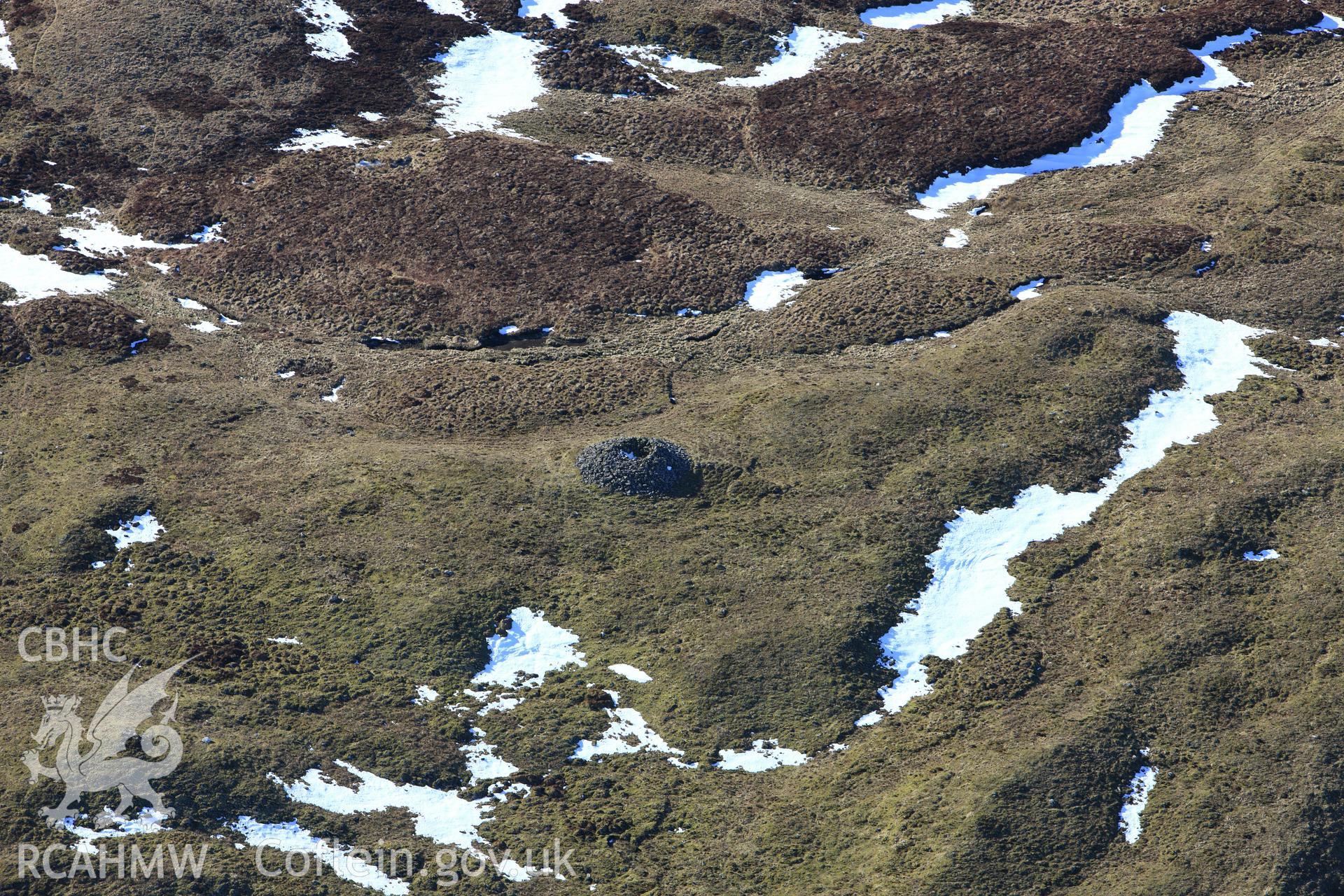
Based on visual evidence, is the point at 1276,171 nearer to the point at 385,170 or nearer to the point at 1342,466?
the point at 1342,466

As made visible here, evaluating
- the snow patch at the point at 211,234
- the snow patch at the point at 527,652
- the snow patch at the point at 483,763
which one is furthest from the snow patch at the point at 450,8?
the snow patch at the point at 483,763

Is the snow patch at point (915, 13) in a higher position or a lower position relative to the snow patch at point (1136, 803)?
higher

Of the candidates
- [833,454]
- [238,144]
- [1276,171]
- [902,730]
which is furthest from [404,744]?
[1276,171]

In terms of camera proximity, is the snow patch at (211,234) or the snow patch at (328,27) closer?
the snow patch at (211,234)

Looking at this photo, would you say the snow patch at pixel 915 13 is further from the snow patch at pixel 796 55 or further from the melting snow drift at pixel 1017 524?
the melting snow drift at pixel 1017 524

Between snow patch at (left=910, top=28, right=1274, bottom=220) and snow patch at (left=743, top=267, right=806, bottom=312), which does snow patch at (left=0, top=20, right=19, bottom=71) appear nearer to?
snow patch at (left=743, top=267, right=806, bottom=312)

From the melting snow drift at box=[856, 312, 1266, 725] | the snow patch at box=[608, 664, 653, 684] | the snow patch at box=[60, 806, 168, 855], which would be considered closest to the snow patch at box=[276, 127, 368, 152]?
the snow patch at box=[608, 664, 653, 684]
